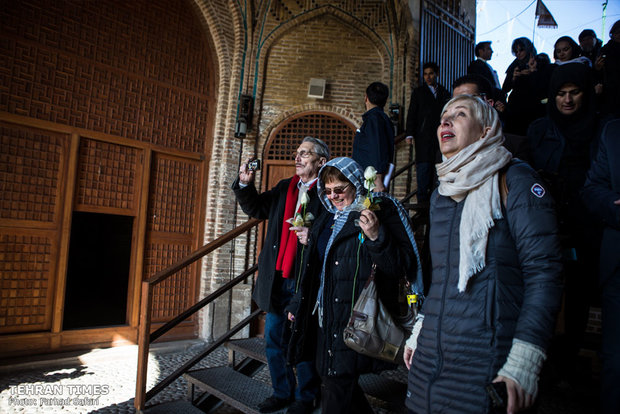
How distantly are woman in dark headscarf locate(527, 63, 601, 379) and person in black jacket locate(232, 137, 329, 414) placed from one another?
1.56 metres

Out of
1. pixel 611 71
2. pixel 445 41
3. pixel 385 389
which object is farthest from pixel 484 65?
pixel 385 389

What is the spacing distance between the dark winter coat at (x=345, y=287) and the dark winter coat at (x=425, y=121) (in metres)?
3.02

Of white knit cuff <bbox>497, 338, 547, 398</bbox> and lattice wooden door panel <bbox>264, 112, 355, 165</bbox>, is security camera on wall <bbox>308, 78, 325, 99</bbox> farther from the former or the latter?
white knit cuff <bbox>497, 338, 547, 398</bbox>

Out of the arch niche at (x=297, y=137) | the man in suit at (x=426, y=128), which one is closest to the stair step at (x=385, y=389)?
the man in suit at (x=426, y=128)

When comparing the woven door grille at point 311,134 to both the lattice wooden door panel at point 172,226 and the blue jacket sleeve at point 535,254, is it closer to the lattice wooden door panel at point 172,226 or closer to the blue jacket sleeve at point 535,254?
the lattice wooden door panel at point 172,226

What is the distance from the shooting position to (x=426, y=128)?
521 cm

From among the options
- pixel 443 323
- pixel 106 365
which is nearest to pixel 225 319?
pixel 106 365

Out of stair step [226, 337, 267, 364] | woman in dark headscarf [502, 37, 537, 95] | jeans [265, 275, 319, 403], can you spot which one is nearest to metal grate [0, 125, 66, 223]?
stair step [226, 337, 267, 364]

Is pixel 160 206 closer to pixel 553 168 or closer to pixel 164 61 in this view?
pixel 164 61

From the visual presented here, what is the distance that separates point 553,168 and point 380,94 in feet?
6.28

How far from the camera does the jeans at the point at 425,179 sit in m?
5.11

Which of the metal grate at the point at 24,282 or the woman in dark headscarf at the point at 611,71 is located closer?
the woman in dark headscarf at the point at 611,71

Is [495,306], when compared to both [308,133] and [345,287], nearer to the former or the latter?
[345,287]

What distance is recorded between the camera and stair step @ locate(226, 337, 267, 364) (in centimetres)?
352
